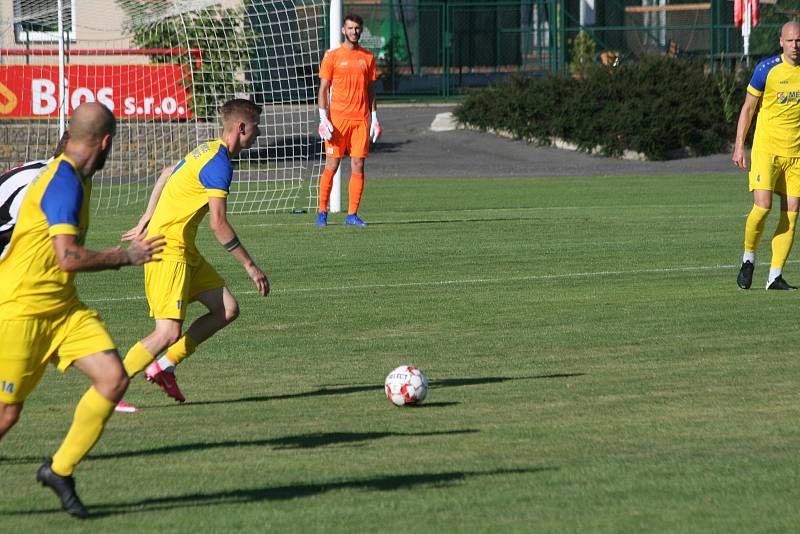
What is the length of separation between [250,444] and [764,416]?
9.26 ft

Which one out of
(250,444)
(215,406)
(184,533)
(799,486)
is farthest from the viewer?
(215,406)

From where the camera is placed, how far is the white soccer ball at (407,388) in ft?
26.0

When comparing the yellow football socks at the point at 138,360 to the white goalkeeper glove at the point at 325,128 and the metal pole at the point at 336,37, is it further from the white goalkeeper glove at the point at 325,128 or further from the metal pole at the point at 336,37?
the metal pole at the point at 336,37

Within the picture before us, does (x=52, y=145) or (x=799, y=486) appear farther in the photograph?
(x=52, y=145)

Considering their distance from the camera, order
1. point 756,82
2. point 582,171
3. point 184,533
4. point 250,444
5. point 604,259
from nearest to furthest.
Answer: point 184,533, point 250,444, point 756,82, point 604,259, point 582,171

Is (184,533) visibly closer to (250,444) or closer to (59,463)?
(59,463)

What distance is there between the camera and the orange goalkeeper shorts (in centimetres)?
1869

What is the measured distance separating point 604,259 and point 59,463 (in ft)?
33.2

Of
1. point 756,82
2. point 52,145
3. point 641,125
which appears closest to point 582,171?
point 641,125

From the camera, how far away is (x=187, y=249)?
8.11 metres

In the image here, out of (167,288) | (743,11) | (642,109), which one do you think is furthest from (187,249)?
(743,11)

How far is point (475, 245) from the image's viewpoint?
16.5 metres

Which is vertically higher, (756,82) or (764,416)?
(756,82)

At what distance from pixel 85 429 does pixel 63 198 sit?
3.16 feet
